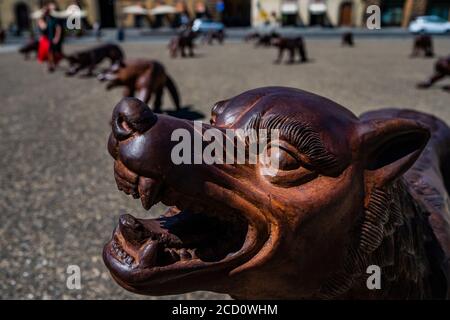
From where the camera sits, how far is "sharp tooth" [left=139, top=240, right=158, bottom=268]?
47.4 inches

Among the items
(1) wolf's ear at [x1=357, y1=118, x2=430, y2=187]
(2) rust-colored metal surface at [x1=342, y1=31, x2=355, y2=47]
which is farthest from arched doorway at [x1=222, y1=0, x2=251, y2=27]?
(1) wolf's ear at [x1=357, y1=118, x2=430, y2=187]

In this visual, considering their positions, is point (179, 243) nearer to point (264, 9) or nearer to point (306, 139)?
point (306, 139)

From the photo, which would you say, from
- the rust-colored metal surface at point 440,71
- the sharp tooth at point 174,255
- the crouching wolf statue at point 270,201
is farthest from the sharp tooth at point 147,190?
the rust-colored metal surface at point 440,71

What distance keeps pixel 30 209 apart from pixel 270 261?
3414 millimetres

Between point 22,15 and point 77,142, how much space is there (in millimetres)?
44155

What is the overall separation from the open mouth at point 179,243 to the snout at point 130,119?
0.30 feet

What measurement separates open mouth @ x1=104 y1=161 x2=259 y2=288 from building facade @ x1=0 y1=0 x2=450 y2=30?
1455 inches

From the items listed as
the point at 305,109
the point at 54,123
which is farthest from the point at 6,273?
the point at 54,123

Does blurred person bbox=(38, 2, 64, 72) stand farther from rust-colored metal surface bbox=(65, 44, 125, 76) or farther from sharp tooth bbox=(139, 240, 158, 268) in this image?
sharp tooth bbox=(139, 240, 158, 268)

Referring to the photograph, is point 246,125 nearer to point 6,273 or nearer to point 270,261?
point 270,261

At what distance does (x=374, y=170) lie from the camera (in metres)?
1.27

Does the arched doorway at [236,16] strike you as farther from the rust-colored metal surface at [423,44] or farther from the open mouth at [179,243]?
the open mouth at [179,243]

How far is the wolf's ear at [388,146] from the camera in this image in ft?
4.06
